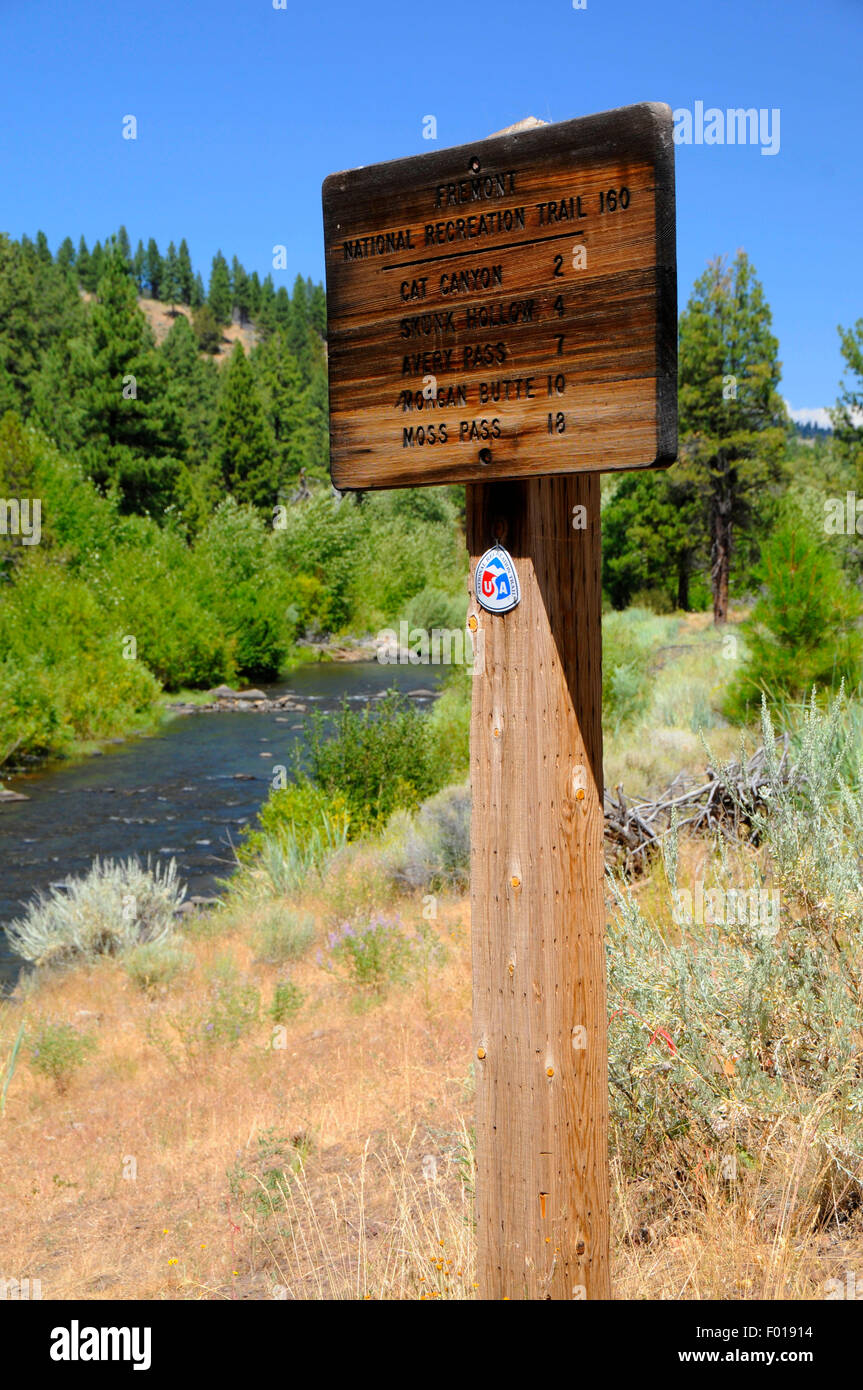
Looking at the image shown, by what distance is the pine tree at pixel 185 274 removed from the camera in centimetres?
11813

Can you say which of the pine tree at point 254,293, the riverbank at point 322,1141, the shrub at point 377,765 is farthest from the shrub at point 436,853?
the pine tree at point 254,293

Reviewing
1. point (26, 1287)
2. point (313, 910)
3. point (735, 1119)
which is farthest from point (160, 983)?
point (735, 1119)

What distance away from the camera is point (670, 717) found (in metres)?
13.4

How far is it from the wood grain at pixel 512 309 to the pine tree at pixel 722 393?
27577mm

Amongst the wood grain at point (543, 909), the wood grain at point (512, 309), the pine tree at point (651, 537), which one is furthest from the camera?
the pine tree at point (651, 537)

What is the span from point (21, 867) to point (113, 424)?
30.8 metres

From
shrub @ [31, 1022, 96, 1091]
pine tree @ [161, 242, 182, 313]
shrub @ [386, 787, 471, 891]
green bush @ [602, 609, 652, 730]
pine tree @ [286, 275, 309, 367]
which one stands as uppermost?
pine tree @ [161, 242, 182, 313]

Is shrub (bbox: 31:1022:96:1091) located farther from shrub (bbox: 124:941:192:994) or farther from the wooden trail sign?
the wooden trail sign

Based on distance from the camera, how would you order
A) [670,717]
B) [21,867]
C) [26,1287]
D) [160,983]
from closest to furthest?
[26,1287], [160,983], [21,867], [670,717]

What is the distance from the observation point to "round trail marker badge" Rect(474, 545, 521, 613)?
2143 mm

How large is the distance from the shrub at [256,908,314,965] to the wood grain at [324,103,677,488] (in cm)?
574

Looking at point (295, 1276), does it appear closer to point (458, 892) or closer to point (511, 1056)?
point (511, 1056)

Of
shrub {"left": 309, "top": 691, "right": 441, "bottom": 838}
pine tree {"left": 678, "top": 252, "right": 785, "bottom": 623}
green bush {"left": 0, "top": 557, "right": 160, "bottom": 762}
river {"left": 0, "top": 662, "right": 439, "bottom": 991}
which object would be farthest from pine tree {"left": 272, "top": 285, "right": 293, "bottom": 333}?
shrub {"left": 309, "top": 691, "right": 441, "bottom": 838}

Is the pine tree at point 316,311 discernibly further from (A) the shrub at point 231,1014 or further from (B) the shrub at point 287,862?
(A) the shrub at point 231,1014
